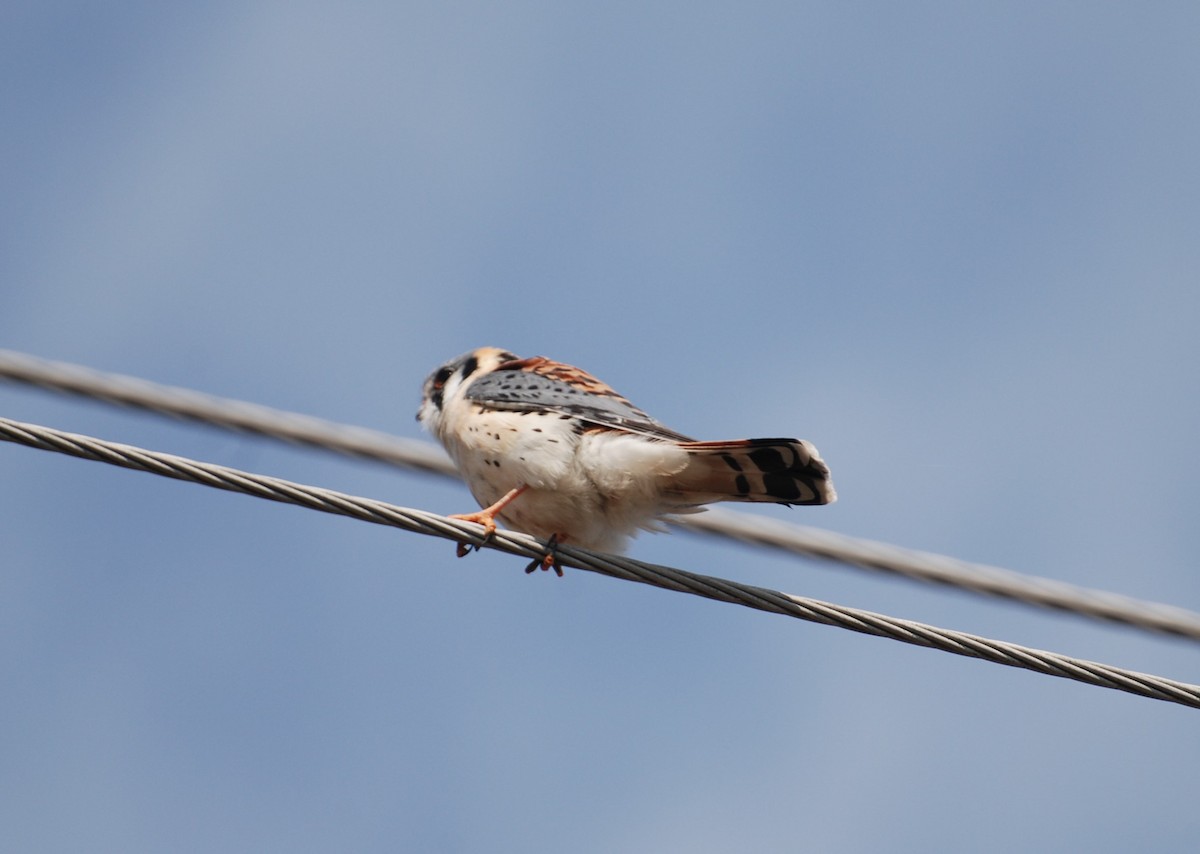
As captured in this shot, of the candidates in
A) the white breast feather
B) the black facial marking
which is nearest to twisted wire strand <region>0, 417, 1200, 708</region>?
the black facial marking

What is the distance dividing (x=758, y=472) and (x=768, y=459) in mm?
74

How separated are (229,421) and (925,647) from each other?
7.22ft

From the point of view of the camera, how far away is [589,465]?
13.9ft

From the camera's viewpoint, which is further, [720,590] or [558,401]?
[558,401]

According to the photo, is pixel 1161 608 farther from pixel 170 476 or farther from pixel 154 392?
pixel 154 392

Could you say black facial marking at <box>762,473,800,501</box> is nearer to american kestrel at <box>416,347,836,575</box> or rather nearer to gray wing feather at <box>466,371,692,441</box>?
american kestrel at <box>416,347,836,575</box>

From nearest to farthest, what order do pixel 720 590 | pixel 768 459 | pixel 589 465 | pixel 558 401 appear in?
pixel 720 590 → pixel 768 459 → pixel 589 465 → pixel 558 401

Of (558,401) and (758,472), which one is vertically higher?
(558,401)

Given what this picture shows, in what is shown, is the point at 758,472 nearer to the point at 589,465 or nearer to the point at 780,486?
the point at 780,486

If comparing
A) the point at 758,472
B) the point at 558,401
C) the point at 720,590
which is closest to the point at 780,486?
the point at 758,472

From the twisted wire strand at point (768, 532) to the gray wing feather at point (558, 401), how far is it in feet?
1.21

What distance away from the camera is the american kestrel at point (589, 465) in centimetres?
388

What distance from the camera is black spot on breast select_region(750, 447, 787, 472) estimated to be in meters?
3.78

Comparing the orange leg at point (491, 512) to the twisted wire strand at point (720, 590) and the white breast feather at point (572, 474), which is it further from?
the twisted wire strand at point (720, 590)
